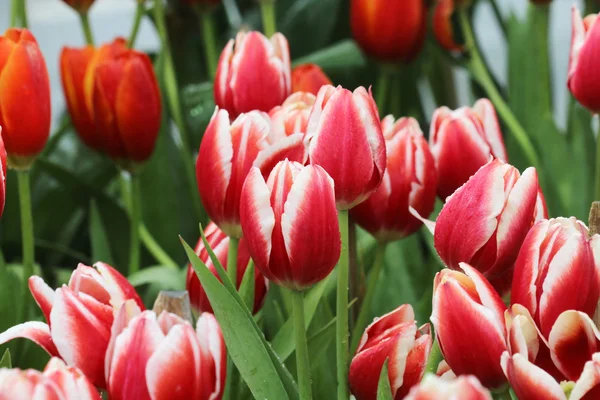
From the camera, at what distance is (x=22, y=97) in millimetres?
396

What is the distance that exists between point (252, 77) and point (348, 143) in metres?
0.12

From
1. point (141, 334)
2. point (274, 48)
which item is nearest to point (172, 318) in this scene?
point (141, 334)

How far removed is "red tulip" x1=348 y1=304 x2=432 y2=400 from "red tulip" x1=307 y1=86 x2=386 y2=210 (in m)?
Result: 0.05

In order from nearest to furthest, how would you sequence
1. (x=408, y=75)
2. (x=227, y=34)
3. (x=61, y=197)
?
(x=61, y=197) < (x=408, y=75) < (x=227, y=34)

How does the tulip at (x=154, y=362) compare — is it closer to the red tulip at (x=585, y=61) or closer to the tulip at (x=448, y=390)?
the tulip at (x=448, y=390)

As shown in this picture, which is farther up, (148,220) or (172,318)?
(172,318)

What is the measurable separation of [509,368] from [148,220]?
47 cm

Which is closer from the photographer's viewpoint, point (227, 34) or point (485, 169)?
point (485, 169)

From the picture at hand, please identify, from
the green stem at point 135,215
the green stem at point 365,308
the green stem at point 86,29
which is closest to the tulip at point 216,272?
the green stem at point 365,308

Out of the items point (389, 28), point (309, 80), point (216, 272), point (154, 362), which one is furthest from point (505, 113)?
point (154, 362)

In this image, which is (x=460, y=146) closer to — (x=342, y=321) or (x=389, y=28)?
(x=342, y=321)

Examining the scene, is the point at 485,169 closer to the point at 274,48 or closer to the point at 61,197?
the point at 274,48

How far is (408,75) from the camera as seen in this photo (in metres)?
0.83

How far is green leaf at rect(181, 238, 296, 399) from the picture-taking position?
0.94 feet
